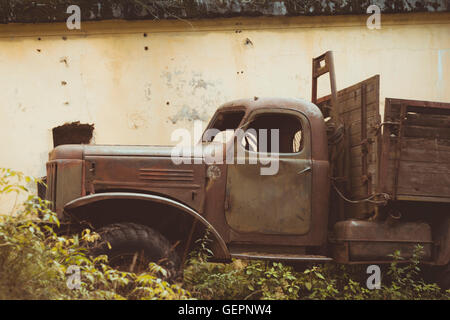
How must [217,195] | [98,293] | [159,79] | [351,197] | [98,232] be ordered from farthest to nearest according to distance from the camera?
[159,79] → [351,197] → [217,195] → [98,232] → [98,293]

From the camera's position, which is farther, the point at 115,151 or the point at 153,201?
the point at 115,151

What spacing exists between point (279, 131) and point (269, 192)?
728mm

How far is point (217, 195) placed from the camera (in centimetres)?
486

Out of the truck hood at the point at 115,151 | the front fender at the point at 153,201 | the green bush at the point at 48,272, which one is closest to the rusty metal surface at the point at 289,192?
the front fender at the point at 153,201

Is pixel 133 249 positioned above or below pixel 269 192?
below

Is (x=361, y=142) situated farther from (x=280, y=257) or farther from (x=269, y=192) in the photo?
(x=280, y=257)

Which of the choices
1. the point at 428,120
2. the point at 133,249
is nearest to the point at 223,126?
the point at 133,249

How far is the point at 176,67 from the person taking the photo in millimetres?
7578

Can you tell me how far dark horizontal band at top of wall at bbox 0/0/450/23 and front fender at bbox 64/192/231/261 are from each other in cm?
379

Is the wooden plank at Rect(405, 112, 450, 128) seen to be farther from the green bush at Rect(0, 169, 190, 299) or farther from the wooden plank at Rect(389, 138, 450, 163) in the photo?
the green bush at Rect(0, 169, 190, 299)

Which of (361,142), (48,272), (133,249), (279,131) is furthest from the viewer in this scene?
(279,131)

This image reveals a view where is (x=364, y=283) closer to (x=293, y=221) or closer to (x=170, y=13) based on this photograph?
(x=293, y=221)

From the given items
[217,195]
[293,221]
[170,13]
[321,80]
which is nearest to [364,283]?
[293,221]

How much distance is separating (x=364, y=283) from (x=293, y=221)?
Answer: 1051 mm
